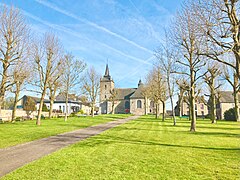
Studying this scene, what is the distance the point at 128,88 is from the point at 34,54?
3005 inches

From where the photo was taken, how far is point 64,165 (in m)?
6.64

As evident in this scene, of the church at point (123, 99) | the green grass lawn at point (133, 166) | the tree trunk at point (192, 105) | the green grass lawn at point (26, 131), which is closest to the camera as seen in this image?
the green grass lawn at point (133, 166)

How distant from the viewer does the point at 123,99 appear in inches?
3718

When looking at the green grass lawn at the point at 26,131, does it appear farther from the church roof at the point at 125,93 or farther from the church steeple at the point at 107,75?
the church roof at the point at 125,93

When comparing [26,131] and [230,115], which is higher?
[230,115]

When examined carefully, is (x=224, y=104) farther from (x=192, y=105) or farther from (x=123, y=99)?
(x=192, y=105)

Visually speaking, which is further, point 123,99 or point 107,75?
point 107,75

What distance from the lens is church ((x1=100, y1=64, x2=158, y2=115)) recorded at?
287ft

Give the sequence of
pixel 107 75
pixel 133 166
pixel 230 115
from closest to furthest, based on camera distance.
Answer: pixel 133 166
pixel 230 115
pixel 107 75

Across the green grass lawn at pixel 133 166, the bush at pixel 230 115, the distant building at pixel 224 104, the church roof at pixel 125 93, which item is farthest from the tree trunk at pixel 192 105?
the church roof at pixel 125 93

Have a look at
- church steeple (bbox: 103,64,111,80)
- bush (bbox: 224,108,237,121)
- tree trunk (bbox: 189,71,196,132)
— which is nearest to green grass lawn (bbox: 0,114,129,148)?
tree trunk (bbox: 189,71,196,132)

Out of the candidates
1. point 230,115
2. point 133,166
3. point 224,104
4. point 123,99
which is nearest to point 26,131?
point 133,166

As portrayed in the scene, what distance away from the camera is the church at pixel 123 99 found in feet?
287

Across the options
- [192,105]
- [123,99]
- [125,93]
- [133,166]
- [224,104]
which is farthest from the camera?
[125,93]
